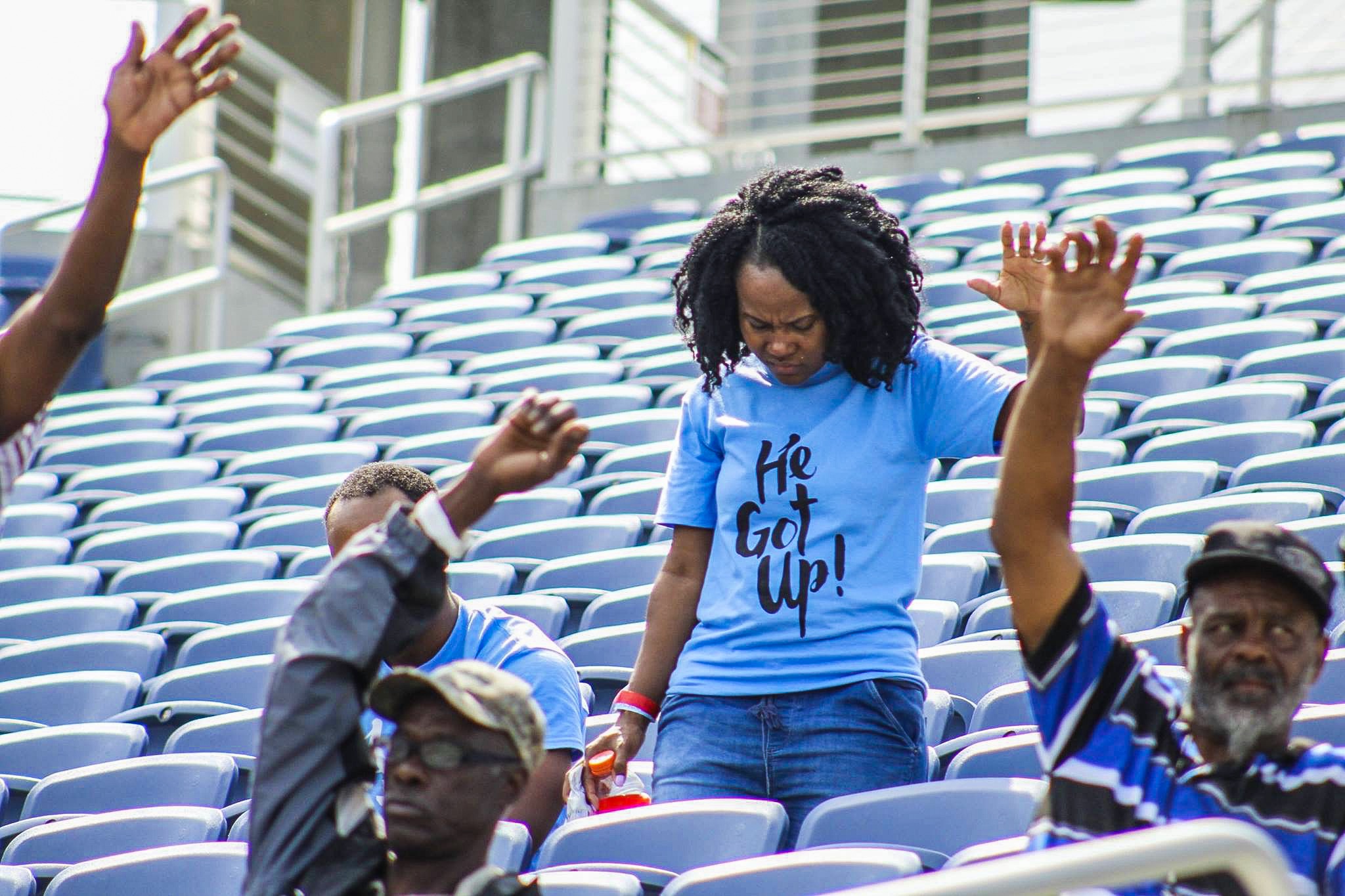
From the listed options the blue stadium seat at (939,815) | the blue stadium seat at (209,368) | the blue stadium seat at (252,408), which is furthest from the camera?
the blue stadium seat at (209,368)

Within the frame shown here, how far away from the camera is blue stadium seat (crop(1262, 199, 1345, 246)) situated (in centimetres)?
604

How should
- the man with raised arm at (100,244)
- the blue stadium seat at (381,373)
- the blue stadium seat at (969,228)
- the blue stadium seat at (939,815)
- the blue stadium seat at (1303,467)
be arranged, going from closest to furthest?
the man with raised arm at (100,244) < the blue stadium seat at (939,815) < the blue stadium seat at (1303,467) < the blue stadium seat at (381,373) < the blue stadium seat at (969,228)

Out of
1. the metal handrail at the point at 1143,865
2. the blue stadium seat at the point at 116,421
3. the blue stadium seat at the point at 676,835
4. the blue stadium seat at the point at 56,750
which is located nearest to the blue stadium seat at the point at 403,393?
the blue stadium seat at the point at 116,421

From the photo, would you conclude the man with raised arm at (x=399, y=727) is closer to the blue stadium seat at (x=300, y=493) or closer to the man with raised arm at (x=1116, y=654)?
the man with raised arm at (x=1116, y=654)

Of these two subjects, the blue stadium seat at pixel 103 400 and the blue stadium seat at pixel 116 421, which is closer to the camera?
the blue stadium seat at pixel 116 421

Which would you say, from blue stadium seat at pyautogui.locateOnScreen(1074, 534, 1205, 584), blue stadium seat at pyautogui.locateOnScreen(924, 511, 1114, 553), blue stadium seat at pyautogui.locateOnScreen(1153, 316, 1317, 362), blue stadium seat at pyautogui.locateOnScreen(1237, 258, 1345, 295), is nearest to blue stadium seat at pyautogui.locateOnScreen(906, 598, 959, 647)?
blue stadium seat at pyautogui.locateOnScreen(1074, 534, 1205, 584)

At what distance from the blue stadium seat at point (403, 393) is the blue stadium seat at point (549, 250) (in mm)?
1716

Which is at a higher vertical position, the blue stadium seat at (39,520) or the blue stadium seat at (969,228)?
the blue stadium seat at (969,228)

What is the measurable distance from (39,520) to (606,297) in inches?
94.3

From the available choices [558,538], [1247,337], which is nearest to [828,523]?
[558,538]

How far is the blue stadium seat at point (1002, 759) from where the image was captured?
9.02 feet

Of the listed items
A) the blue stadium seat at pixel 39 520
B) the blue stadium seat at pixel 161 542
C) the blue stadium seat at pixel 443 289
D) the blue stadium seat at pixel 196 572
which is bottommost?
the blue stadium seat at pixel 196 572

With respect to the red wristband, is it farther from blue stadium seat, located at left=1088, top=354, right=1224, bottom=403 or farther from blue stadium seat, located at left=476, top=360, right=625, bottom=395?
blue stadium seat, located at left=476, top=360, right=625, bottom=395

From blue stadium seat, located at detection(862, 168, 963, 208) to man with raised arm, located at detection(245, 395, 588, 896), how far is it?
19.2 ft
